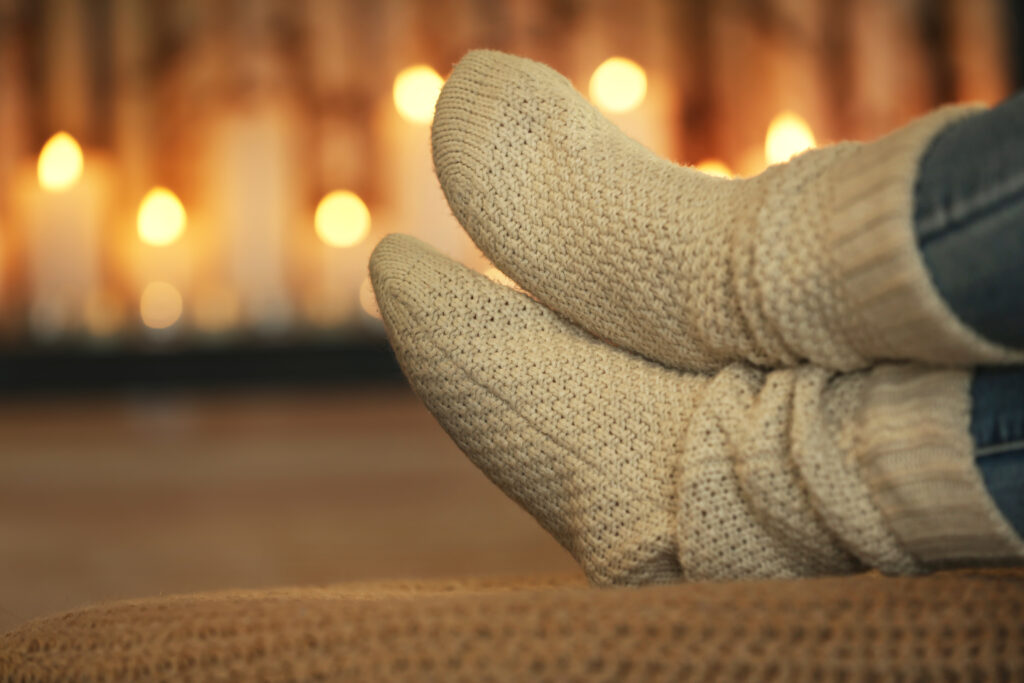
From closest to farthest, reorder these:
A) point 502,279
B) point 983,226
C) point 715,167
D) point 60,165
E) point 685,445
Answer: point 983,226
point 685,445
point 502,279
point 60,165
point 715,167

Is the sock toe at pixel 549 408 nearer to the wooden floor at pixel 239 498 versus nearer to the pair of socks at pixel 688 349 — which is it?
the pair of socks at pixel 688 349

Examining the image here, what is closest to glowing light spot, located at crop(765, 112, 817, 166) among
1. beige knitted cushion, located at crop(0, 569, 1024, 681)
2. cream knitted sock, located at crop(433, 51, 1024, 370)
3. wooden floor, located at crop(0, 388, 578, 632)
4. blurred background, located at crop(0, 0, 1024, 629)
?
blurred background, located at crop(0, 0, 1024, 629)

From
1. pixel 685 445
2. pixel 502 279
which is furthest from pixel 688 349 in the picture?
pixel 502 279

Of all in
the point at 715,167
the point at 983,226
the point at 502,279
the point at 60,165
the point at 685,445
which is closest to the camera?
the point at 983,226

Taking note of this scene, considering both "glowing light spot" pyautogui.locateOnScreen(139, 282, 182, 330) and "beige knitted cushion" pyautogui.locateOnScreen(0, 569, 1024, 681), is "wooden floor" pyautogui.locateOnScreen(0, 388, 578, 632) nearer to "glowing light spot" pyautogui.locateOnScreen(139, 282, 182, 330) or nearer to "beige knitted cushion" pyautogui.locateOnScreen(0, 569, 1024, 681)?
"glowing light spot" pyautogui.locateOnScreen(139, 282, 182, 330)

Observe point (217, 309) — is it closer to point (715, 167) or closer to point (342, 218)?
point (342, 218)
